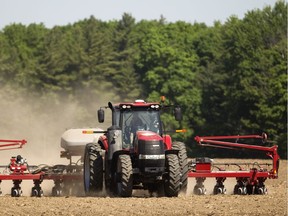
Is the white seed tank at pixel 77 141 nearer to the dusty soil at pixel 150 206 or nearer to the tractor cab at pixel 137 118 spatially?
the tractor cab at pixel 137 118

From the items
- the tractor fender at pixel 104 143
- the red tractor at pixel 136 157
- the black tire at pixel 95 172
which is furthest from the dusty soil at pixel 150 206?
the tractor fender at pixel 104 143

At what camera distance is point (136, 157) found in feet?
84.8

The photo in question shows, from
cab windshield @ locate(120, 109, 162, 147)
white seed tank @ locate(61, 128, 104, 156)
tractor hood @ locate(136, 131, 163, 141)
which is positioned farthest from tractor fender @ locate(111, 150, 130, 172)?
white seed tank @ locate(61, 128, 104, 156)

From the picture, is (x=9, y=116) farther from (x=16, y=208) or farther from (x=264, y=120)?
(x=16, y=208)

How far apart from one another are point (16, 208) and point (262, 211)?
5.66 m

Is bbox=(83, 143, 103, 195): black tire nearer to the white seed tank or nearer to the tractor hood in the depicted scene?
the tractor hood

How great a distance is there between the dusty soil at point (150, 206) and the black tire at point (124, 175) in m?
0.44

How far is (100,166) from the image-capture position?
2650 cm

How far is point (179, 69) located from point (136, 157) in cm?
7001

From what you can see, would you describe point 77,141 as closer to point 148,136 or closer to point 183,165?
point 183,165

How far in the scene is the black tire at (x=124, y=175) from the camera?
25.2m

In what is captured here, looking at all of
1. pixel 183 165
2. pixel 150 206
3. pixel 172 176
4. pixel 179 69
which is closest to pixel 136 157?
pixel 172 176

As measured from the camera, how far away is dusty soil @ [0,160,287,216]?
68.8ft

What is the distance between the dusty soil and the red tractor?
1.83 feet
